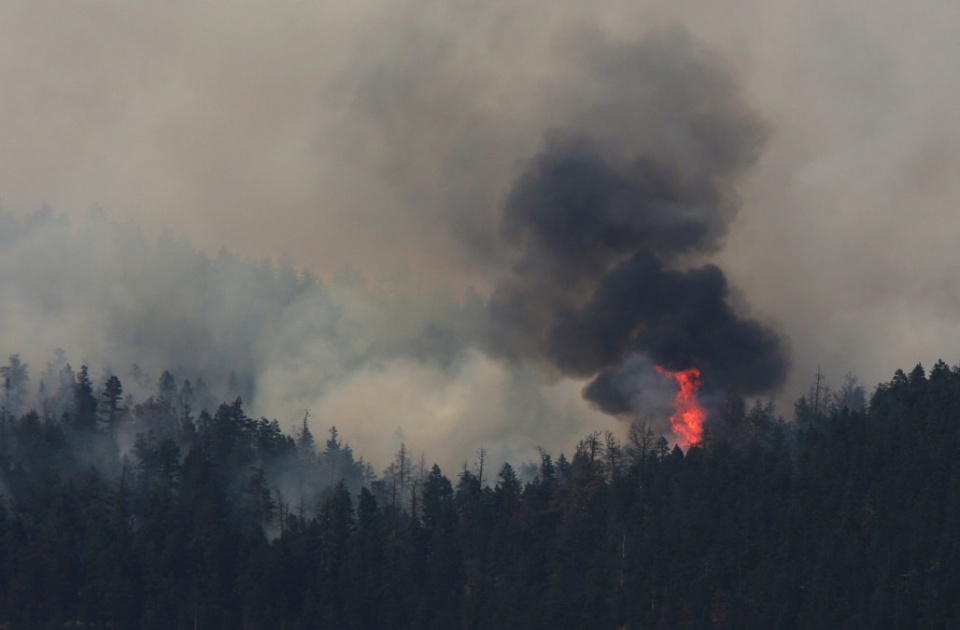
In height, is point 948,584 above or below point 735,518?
below

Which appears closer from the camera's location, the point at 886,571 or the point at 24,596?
the point at 886,571

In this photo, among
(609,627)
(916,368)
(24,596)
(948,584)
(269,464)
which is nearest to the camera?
(948,584)

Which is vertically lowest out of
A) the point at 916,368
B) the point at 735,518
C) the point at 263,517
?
the point at 735,518

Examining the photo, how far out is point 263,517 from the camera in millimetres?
185500

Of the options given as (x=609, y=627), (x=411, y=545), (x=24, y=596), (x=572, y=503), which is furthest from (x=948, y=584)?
(x=24, y=596)

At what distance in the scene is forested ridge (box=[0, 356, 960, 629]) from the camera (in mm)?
147250

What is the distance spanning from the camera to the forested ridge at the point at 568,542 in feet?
483

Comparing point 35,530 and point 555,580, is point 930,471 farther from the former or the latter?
point 35,530

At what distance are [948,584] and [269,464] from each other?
309 feet

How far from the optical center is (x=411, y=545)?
170 metres

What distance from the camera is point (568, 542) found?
6506 inches

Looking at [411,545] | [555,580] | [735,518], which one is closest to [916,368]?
[735,518]

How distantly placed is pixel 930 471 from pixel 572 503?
136ft

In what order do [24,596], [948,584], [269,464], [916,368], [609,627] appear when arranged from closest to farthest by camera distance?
1. [948,584]
2. [609,627]
3. [24,596]
4. [916,368]
5. [269,464]
